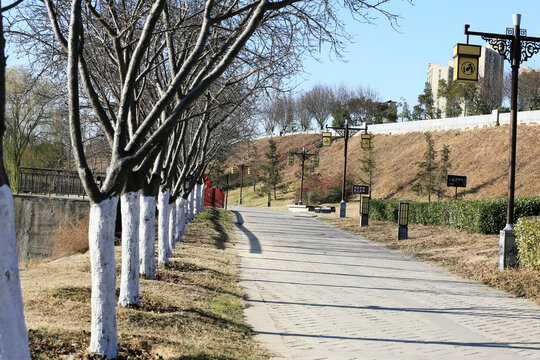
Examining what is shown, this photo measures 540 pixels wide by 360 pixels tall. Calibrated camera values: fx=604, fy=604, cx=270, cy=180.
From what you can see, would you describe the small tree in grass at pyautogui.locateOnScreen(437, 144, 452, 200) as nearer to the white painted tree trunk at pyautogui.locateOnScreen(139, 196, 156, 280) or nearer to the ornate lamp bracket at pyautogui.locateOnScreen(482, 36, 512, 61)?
the ornate lamp bracket at pyautogui.locateOnScreen(482, 36, 512, 61)

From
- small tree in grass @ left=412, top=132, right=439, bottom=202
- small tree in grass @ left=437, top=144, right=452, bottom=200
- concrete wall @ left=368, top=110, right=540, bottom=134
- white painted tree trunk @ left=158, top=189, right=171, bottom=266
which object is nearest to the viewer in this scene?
white painted tree trunk @ left=158, top=189, right=171, bottom=266

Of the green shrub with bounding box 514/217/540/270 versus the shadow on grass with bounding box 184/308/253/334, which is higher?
the green shrub with bounding box 514/217/540/270

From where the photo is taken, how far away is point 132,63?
696cm

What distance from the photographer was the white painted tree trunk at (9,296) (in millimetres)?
4180

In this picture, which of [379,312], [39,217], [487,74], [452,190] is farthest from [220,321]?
[487,74]

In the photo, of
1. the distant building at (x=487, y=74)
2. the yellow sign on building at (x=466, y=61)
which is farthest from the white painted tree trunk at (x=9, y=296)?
the distant building at (x=487, y=74)

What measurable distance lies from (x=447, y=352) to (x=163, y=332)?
3.46 metres

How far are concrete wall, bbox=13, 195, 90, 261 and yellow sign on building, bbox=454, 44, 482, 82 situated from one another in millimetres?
17346

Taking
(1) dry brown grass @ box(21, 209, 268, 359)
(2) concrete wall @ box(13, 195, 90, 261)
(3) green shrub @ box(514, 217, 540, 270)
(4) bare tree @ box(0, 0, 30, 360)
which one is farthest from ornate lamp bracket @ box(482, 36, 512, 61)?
(2) concrete wall @ box(13, 195, 90, 261)

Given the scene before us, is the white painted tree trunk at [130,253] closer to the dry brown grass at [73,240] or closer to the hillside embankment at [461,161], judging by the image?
the dry brown grass at [73,240]

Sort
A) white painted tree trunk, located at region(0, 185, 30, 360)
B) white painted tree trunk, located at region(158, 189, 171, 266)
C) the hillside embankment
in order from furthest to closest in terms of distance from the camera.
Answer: the hillside embankment, white painted tree trunk, located at region(158, 189, 171, 266), white painted tree trunk, located at region(0, 185, 30, 360)

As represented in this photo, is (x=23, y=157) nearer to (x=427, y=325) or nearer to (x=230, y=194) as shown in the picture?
(x=427, y=325)

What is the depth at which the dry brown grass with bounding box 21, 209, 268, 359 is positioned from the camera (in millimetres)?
6234

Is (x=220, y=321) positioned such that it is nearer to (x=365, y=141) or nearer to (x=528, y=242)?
(x=528, y=242)
